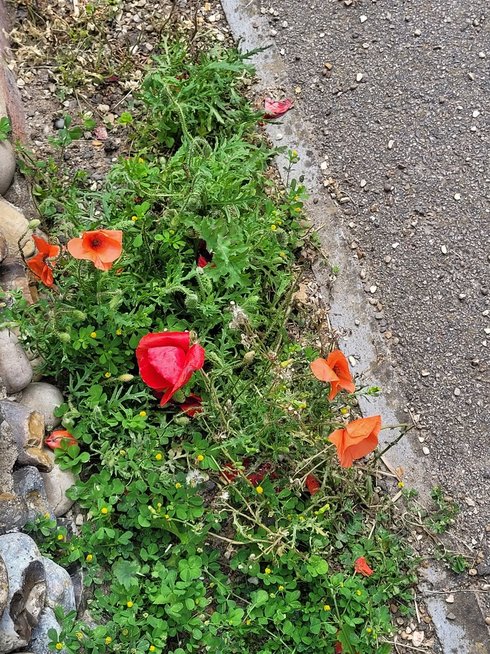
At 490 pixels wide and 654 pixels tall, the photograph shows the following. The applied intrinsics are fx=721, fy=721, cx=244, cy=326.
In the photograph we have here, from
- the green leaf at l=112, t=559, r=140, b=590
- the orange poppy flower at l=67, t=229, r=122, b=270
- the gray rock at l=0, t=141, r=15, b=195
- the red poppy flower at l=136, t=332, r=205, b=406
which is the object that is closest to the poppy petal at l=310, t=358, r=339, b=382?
the red poppy flower at l=136, t=332, r=205, b=406

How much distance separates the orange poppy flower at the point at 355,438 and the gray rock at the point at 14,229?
1346 mm

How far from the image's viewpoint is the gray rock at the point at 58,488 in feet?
8.17

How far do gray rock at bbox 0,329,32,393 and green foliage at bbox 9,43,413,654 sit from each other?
7cm

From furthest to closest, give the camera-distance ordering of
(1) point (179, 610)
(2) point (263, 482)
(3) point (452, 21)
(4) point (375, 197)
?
(3) point (452, 21)
(4) point (375, 197)
(2) point (263, 482)
(1) point (179, 610)

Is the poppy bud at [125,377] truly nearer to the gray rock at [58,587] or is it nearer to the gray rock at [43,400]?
the gray rock at [43,400]

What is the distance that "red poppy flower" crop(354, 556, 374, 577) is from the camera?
8.64 feet

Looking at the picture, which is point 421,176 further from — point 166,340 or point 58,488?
point 58,488

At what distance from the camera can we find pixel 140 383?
106 inches

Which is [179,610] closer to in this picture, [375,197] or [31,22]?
[375,197]

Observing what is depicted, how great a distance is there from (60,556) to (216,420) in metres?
0.71

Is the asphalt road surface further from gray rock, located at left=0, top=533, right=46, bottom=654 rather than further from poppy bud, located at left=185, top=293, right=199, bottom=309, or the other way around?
gray rock, located at left=0, top=533, right=46, bottom=654

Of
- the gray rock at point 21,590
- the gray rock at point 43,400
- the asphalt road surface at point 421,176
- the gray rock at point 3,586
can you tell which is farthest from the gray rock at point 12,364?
the asphalt road surface at point 421,176

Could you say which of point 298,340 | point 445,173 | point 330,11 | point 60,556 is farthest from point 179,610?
point 330,11

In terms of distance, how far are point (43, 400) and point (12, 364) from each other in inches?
7.2
